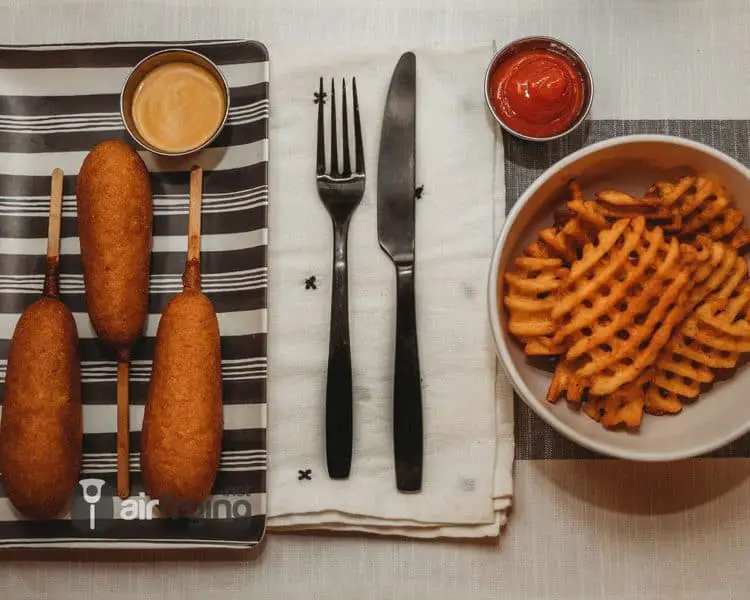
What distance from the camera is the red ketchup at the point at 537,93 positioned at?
101cm

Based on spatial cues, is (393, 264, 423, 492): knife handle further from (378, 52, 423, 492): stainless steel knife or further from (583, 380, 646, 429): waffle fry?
(583, 380, 646, 429): waffle fry

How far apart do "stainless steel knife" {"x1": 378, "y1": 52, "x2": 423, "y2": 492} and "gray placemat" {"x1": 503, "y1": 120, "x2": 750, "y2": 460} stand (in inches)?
5.9

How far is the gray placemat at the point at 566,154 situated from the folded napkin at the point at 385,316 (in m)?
0.03

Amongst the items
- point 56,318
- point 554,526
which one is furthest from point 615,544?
point 56,318

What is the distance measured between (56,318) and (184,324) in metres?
0.19

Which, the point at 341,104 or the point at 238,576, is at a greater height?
the point at 341,104

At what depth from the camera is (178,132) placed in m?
1.07

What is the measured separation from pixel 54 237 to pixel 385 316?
50cm

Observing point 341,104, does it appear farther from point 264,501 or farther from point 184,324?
point 264,501

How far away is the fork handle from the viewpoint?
3.35 feet

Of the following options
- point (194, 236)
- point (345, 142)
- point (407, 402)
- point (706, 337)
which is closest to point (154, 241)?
point (194, 236)

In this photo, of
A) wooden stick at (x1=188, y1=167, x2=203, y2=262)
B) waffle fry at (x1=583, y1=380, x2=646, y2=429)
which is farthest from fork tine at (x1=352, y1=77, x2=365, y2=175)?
waffle fry at (x1=583, y1=380, x2=646, y2=429)

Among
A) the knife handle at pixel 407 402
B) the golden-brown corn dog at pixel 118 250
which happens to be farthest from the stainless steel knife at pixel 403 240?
the golden-brown corn dog at pixel 118 250

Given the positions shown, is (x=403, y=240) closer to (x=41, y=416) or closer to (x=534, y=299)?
(x=534, y=299)
